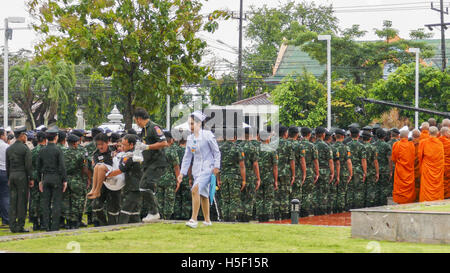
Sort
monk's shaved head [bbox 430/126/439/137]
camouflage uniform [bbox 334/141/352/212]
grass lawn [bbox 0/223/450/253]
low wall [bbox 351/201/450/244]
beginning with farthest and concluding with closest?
camouflage uniform [bbox 334/141/352/212], monk's shaved head [bbox 430/126/439/137], low wall [bbox 351/201/450/244], grass lawn [bbox 0/223/450/253]

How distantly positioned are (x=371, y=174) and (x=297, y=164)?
3.22 m

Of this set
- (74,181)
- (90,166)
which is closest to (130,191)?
(74,181)

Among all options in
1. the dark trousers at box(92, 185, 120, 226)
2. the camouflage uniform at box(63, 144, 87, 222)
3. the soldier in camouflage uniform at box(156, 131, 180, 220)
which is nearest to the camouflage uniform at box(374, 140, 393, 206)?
the soldier in camouflage uniform at box(156, 131, 180, 220)

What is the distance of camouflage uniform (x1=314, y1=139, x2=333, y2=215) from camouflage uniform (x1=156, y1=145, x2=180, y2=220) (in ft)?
13.0

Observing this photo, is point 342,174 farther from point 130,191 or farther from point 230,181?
point 130,191

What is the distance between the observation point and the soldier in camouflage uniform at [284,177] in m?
16.4

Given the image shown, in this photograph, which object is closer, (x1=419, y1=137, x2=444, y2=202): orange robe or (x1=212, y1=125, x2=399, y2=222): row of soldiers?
(x1=212, y1=125, x2=399, y2=222): row of soldiers

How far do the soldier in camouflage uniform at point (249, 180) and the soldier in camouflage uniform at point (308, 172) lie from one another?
2051mm

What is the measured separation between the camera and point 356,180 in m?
18.8

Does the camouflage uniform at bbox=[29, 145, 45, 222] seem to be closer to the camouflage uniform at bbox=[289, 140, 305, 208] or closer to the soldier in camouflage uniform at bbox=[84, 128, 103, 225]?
the soldier in camouflage uniform at bbox=[84, 128, 103, 225]

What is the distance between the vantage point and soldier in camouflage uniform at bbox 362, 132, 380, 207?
19000 mm

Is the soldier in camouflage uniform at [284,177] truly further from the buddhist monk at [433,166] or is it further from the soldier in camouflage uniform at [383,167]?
the soldier in camouflage uniform at [383,167]

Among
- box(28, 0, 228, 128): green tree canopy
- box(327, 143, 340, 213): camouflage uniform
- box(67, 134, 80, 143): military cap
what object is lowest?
box(327, 143, 340, 213): camouflage uniform
